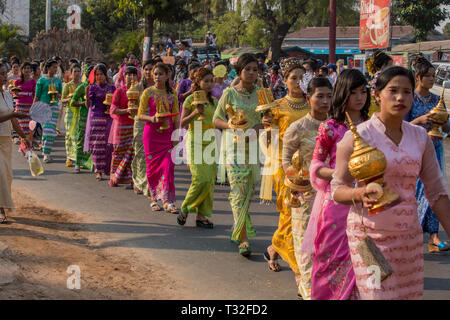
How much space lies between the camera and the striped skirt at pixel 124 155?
34.7ft

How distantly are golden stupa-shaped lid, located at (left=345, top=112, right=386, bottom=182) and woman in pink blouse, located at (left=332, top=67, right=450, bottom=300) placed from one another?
0.21 meters

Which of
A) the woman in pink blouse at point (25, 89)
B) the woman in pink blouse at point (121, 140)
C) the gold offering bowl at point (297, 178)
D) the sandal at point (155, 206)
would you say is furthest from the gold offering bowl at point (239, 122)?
the woman in pink blouse at point (25, 89)

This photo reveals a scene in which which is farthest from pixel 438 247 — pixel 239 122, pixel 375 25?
pixel 375 25

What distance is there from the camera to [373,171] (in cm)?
320

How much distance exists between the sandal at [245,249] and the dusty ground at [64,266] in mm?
909

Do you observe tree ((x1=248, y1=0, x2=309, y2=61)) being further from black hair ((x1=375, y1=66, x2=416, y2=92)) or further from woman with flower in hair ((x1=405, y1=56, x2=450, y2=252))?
black hair ((x1=375, y1=66, x2=416, y2=92))

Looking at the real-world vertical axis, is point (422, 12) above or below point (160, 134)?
above

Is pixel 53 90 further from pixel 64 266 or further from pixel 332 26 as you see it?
pixel 332 26

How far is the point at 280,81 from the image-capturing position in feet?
55.4

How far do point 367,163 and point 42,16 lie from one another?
58.4 meters

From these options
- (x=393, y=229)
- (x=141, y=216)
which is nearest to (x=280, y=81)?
(x=141, y=216)

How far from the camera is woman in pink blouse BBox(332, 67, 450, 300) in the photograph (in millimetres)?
3490

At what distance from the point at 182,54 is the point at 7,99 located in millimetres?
12698
